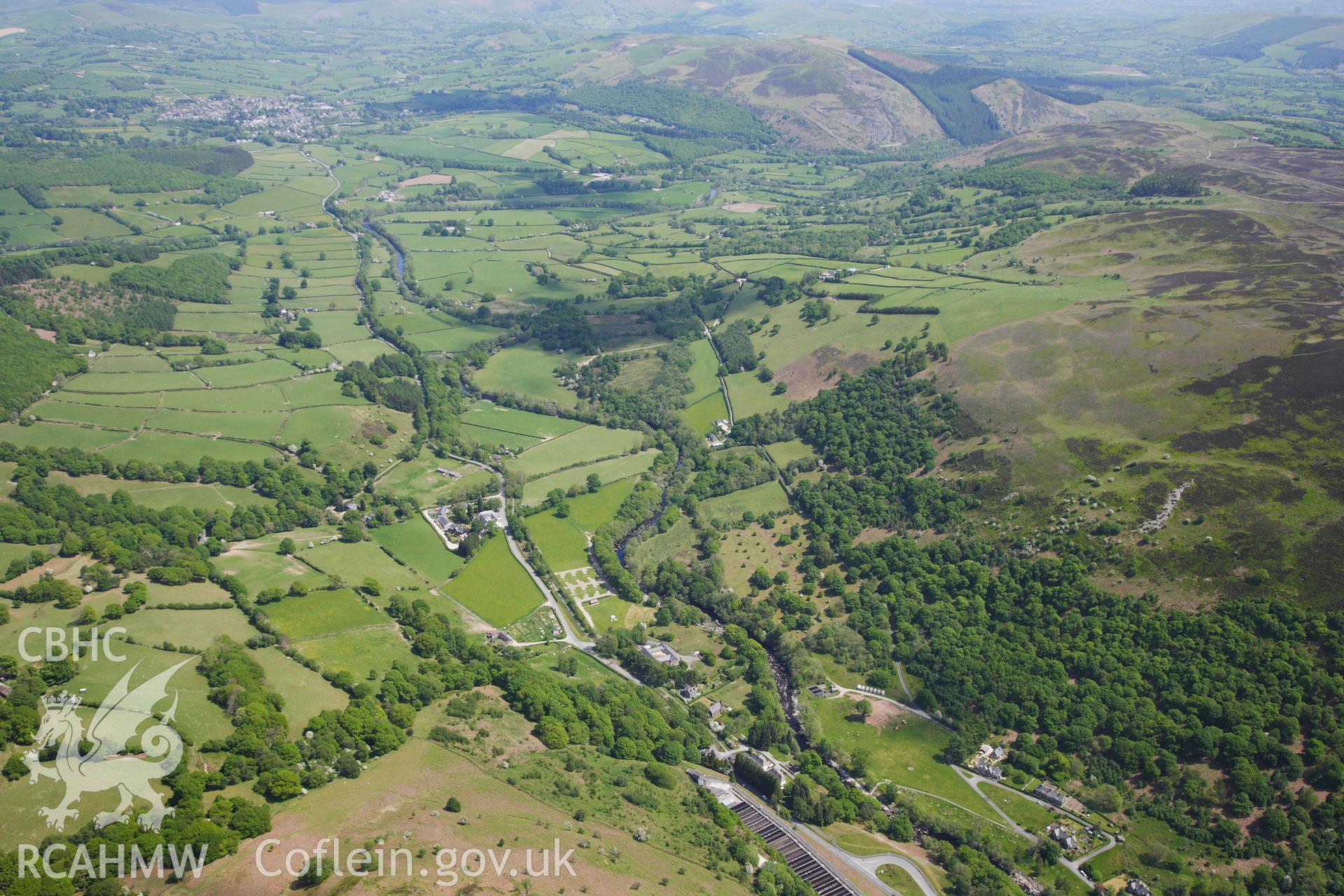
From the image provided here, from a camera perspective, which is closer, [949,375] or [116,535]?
[116,535]

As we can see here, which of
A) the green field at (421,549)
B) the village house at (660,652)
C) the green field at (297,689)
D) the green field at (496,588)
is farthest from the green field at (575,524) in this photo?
the green field at (297,689)

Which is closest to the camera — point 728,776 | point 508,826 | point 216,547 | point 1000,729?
point 508,826

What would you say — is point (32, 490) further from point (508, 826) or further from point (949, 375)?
point (949, 375)

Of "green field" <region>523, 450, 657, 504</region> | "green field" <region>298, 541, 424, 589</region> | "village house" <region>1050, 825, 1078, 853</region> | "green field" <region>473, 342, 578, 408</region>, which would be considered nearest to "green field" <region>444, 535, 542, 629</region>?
"green field" <region>298, 541, 424, 589</region>

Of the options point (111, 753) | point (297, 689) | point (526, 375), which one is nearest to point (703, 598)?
point (297, 689)

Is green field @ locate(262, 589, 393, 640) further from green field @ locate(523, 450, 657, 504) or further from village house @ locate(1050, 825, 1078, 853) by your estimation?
village house @ locate(1050, 825, 1078, 853)

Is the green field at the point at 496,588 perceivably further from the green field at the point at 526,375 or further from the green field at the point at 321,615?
the green field at the point at 526,375

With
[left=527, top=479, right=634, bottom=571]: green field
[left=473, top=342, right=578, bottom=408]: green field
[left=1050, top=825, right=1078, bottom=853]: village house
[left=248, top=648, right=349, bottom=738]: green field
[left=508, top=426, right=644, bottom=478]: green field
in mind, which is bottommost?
[left=1050, top=825, right=1078, bottom=853]: village house

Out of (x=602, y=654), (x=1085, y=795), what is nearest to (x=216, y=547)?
(x=602, y=654)
